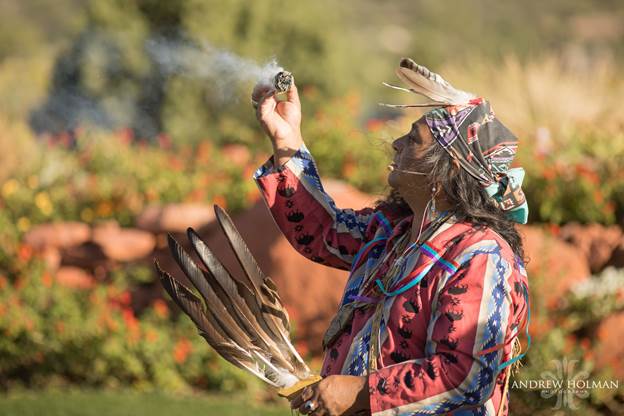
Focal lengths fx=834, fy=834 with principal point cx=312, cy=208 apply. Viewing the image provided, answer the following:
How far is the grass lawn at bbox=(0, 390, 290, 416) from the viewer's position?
5152 millimetres

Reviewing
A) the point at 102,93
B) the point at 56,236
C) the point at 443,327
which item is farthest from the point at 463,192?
the point at 102,93

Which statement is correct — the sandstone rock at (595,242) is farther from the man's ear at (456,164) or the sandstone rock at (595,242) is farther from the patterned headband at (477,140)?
the man's ear at (456,164)

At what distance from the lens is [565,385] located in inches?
195

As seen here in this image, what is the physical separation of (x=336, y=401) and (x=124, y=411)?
328 centimetres

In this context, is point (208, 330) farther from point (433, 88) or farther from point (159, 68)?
point (159, 68)

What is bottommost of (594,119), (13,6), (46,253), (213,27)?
(46,253)

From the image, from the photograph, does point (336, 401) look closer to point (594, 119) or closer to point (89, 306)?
point (89, 306)

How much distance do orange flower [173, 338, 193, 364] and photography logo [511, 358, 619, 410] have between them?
222 cm

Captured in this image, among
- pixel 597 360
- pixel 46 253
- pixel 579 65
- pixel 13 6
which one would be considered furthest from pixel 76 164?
pixel 13 6

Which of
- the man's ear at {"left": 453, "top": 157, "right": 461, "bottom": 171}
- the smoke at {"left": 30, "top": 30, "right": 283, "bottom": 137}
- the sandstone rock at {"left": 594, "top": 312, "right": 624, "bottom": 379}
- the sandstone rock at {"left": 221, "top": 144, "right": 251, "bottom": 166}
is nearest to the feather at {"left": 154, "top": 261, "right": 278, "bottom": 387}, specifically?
the man's ear at {"left": 453, "top": 157, "right": 461, "bottom": 171}

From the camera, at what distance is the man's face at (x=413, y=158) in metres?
2.38

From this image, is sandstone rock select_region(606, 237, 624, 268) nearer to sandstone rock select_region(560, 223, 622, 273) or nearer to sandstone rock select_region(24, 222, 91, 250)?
sandstone rock select_region(560, 223, 622, 273)

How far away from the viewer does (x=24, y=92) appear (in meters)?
14.2

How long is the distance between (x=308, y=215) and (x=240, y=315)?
1.43 feet
